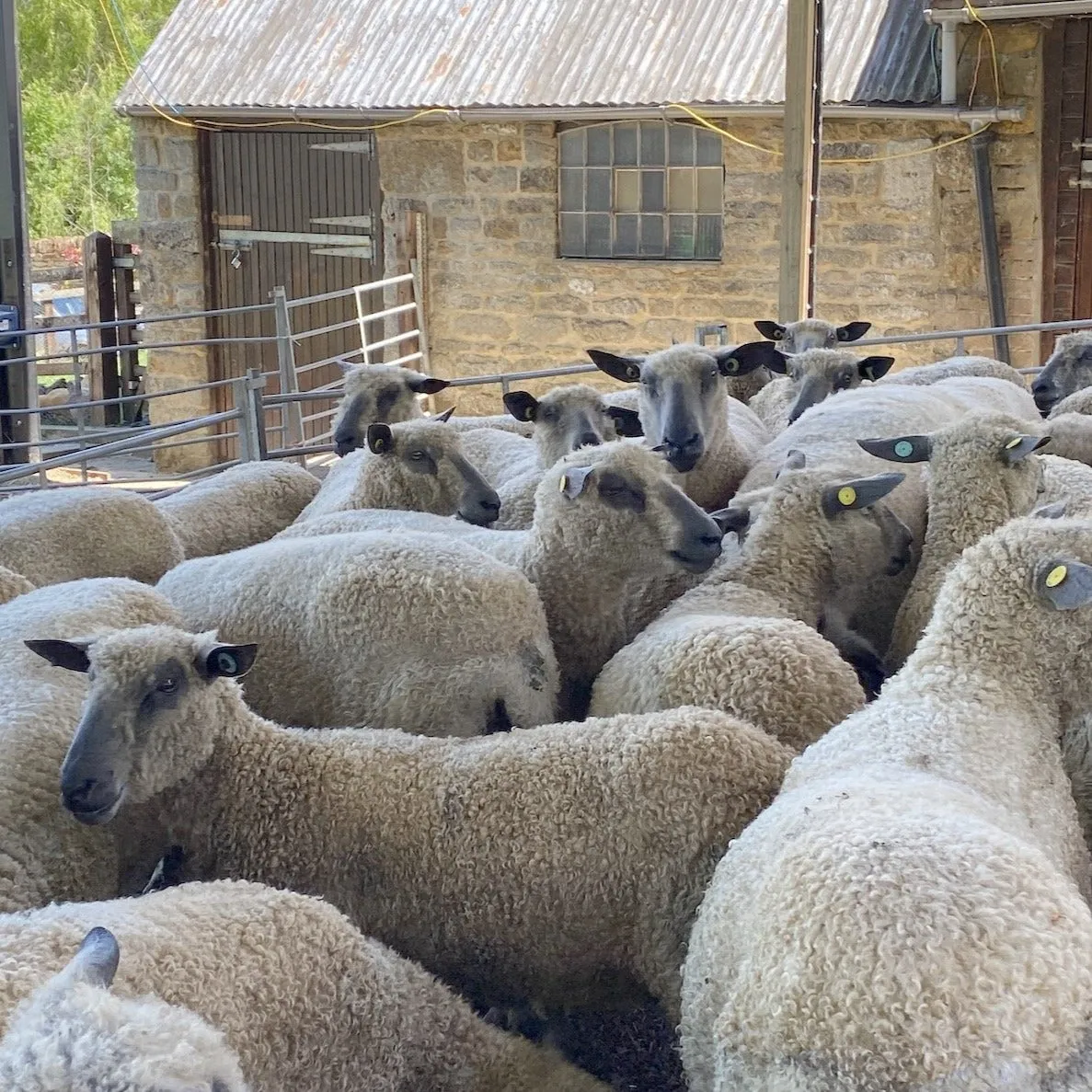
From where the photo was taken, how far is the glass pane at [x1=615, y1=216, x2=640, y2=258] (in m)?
11.1

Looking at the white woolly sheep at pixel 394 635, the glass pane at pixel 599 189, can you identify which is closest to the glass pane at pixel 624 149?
the glass pane at pixel 599 189

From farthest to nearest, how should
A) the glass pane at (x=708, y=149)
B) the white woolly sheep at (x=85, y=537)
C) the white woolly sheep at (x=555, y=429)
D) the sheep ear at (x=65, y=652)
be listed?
the glass pane at (x=708, y=149), the white woolly sheep at (x=555, y=429), the white woolly sheep at (x=85, y=537), the sheep ear at (x=65, y=652)

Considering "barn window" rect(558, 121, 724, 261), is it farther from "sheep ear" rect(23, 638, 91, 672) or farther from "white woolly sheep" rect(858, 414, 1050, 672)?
"sheep ear" rect(23, 638, 91, 672)

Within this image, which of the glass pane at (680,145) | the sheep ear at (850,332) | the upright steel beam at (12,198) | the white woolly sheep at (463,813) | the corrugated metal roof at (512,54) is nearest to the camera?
the white woolly sheep at (463,813)

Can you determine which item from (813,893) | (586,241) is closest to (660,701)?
(813,893)

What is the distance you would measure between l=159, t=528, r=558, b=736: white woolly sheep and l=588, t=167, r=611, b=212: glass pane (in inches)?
314

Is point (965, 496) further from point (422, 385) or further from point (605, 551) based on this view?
point (422, 385)

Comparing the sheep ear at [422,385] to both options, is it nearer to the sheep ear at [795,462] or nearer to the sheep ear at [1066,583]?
the sheep ear at [795,462]

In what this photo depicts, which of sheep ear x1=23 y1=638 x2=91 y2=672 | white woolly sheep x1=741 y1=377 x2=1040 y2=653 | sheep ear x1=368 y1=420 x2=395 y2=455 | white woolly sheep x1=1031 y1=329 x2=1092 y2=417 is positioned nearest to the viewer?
sheep ear x1=23 y1=638 x2=91 y2=672

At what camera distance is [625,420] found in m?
4.89

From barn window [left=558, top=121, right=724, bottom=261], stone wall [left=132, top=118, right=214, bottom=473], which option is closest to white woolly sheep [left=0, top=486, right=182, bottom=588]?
barn window [left=558, top=121, right=724, bottom=261]

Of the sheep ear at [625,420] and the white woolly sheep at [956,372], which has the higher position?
the white woolly sheep at [956,372]

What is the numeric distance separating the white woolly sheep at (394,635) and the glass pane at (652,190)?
802 cm

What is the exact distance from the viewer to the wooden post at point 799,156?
23.2 feet
